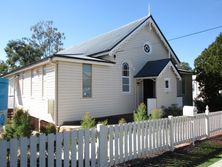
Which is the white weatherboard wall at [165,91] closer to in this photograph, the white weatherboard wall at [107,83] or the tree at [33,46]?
the white weatherboard wall at [107,83]

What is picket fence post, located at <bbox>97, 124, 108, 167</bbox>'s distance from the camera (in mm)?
6137

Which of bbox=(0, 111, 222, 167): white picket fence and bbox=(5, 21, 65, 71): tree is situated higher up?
bbox=(5, 21, 65, 71): tree

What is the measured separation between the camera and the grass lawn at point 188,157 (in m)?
6.89

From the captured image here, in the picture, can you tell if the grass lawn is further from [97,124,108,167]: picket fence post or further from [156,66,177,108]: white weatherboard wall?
[156,66,177,108]: white weatherboard wall

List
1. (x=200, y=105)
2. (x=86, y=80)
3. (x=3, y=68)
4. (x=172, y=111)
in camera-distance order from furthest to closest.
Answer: (x=3, y=68) → (x=200, y=105) → (x=172, y=111) → (x=86, y=80)

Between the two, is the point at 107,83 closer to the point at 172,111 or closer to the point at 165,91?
the point at 165,91

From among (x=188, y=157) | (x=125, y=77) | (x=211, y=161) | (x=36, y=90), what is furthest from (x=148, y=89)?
(x=211, y=161)

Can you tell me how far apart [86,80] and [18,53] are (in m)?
39.7

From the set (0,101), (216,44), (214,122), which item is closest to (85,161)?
(0,101)

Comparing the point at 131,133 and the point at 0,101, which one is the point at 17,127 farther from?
the point at 131,133

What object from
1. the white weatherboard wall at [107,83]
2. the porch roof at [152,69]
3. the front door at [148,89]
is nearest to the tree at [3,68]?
the white weatherboard wall at [107,83]

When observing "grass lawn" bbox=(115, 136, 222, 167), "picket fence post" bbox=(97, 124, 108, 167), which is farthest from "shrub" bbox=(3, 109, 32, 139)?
"grass lawn" bbox=(115, 136, 222, 167)

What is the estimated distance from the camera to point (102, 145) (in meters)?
6.18

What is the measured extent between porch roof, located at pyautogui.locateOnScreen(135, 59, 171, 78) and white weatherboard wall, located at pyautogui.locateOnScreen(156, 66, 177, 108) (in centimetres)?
47
